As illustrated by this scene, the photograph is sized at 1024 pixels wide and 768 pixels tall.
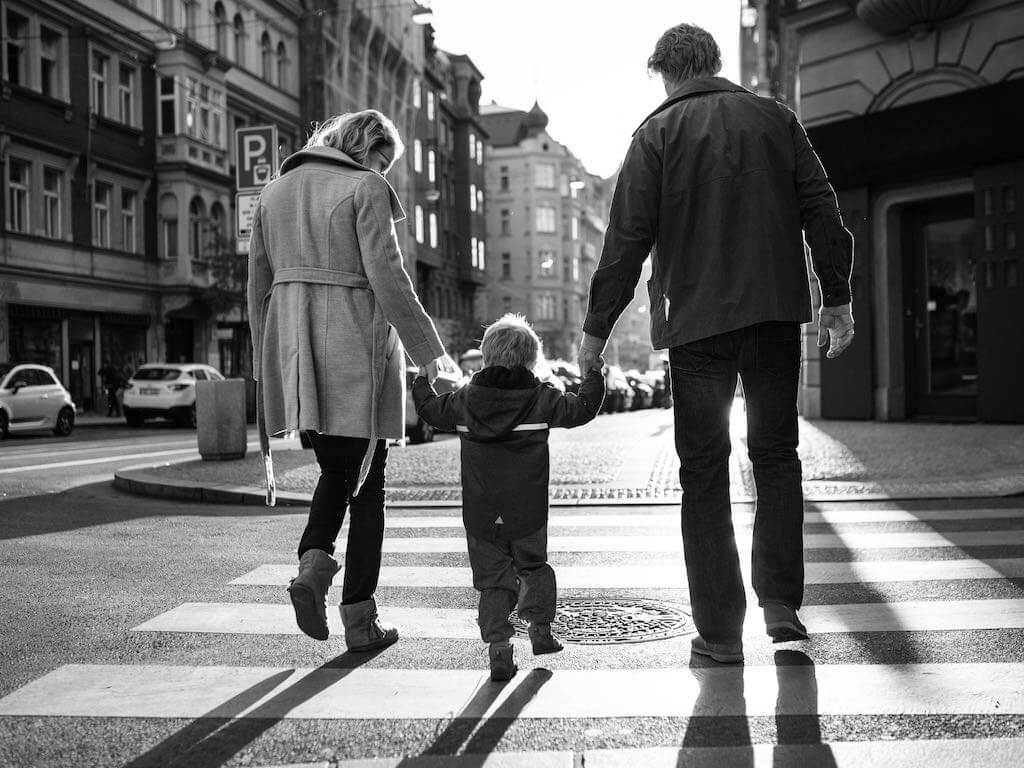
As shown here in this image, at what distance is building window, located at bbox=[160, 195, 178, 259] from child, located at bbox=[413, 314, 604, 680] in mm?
32711

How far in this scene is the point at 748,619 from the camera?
4.43 meters

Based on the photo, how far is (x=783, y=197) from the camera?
12.4 ft

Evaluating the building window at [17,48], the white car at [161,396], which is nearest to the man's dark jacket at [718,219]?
the white car at [161,396]

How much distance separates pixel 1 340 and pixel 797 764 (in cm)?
2817

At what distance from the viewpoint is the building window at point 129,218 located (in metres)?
33.5

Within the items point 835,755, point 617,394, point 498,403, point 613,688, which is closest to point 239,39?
point 617,394

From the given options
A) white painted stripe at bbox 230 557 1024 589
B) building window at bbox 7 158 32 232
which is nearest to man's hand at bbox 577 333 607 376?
white painted stripe at bbox 230 557 1024 589

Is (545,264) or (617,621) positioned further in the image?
(545,264)

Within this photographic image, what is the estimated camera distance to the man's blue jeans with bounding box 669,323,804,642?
146 inches

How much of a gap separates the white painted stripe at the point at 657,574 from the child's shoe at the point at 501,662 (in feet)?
5.18

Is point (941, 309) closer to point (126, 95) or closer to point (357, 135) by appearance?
point (357, 135)

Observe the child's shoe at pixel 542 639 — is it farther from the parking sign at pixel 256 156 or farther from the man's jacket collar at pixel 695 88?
the parking sign at pixel 256 156

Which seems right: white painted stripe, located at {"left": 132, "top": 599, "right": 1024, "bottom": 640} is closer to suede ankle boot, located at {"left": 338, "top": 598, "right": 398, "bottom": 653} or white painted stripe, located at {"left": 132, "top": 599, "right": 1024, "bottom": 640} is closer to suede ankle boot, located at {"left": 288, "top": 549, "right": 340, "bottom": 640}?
suede ankle boot, located at {"left": 338, "top": 598, "right": 398, "bottom": 653}

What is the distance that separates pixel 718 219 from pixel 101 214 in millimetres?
31724
